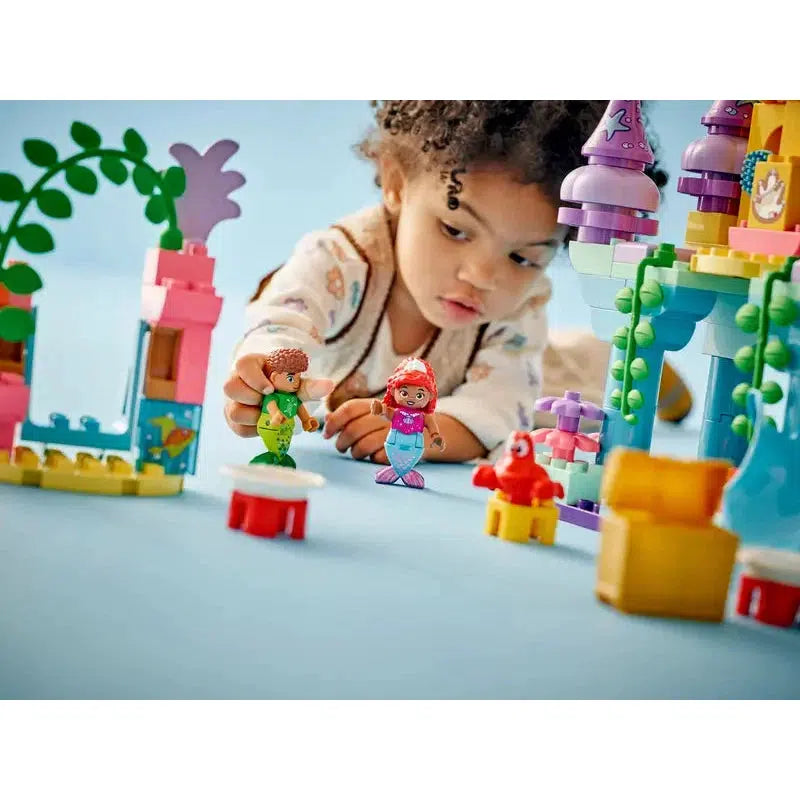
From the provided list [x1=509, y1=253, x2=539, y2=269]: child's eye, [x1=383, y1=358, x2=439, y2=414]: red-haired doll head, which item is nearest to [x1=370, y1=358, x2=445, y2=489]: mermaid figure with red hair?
[x1=383, y1=358, x2=439, y2=414]: red-haired doll head

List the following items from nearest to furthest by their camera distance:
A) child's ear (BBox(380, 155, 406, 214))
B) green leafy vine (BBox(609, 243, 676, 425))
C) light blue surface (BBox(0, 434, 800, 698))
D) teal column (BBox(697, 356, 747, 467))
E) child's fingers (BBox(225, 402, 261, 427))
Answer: light blue surface (BBox(0, 434, 800, 698))
green leafy vine (BBox(609, 243, 676, 425))
child's fingers (BBox(225, 402, 261, 427))
teal column (BBox(697, 356, 747, 467))
child's ear (BBox(380, 155, 406, 214))

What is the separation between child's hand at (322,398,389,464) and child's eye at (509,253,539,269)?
377 millimetres

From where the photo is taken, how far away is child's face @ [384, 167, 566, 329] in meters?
2.35

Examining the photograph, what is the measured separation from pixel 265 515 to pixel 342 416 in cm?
69

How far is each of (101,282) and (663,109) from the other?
167 cm

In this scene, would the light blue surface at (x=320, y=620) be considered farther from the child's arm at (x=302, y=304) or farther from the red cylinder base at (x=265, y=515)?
the child's arm at (x=302, y=304)

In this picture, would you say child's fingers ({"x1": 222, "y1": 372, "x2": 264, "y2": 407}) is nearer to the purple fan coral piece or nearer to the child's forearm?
the purple fan coral piece

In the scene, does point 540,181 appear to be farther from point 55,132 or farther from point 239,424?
point 55,132

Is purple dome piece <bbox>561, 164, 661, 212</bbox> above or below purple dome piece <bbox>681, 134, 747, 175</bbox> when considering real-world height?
below

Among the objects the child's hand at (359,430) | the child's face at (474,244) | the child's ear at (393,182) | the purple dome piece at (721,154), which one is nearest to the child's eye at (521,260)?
the child's face at (474,244)

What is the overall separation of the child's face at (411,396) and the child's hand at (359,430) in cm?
24

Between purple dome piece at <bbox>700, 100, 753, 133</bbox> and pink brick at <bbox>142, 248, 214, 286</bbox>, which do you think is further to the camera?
purple dome piece at <bbox>700, 100, 753, 133</bbox>

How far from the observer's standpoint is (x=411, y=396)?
1982 mm

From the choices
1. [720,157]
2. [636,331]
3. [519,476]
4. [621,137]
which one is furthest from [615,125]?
[519,476]
